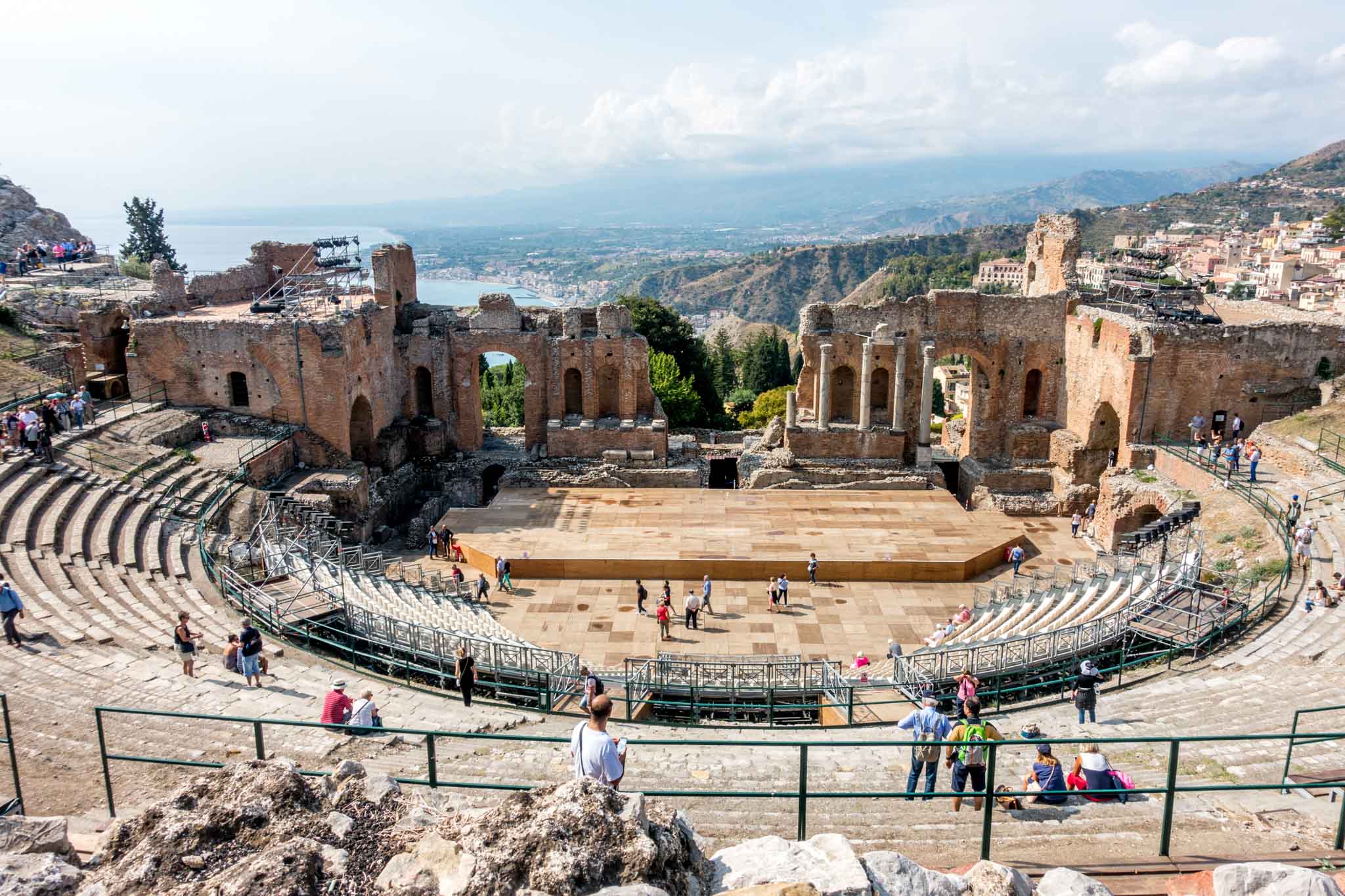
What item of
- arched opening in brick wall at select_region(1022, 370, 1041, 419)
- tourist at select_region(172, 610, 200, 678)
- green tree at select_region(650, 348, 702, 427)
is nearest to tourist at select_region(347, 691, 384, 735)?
tourist at select_region(172, 610, 200, 678)

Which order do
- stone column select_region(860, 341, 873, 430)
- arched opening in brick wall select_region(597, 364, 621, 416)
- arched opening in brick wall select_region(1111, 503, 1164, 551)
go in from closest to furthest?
arched opening in brick wall select_region(1111, 503, 1164, 551) → stone column select_region(860, 341, 873, 430) → arched opening in brick wall select_region(597, 364, 621, 416)

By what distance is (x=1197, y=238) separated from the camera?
14012cm

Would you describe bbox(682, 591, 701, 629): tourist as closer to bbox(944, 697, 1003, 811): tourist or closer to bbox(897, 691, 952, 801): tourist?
bbox(897, 691, 952, 801): tourist

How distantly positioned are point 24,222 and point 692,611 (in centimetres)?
4403

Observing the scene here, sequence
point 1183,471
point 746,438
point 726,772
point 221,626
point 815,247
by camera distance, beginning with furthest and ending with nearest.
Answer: point 815,247 < point 746,438 < point 1183,471 < point 221,626 < point 726,772

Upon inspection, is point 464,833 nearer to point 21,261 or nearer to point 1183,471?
point 1183,471

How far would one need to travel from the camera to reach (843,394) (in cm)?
3381

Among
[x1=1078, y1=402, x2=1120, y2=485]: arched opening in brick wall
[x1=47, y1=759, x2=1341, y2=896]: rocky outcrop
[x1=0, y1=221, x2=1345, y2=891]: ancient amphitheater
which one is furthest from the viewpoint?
[x1=1078, y1=402, x2=1120, y2=485]: arched opening in brick wall

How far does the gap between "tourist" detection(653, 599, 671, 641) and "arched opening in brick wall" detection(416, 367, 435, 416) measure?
15.8 metres

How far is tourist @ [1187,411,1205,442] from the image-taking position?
2686 cm

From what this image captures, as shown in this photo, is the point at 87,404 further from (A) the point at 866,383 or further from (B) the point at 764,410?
(B) the point at 764,410

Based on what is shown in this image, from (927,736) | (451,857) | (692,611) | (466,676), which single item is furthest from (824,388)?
(451,857)

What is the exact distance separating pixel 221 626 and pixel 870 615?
14.1m

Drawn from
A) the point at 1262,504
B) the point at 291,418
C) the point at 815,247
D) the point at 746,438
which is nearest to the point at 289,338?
the point at 291,418
